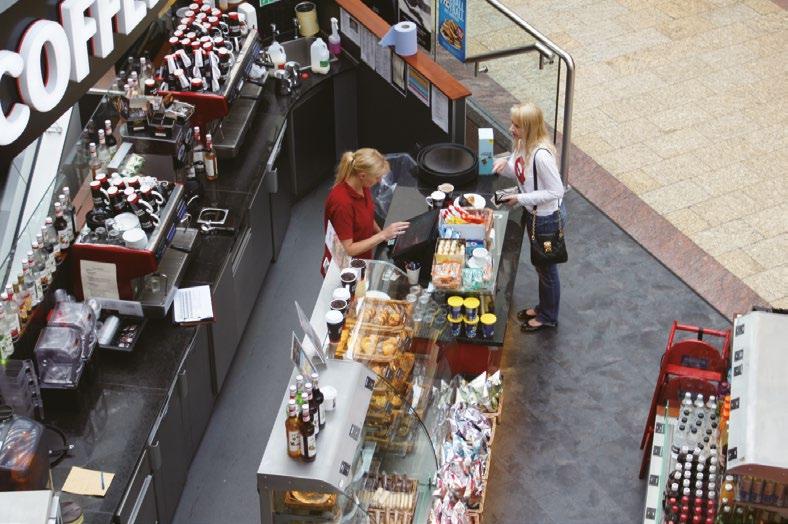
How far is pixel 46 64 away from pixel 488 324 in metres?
3.13

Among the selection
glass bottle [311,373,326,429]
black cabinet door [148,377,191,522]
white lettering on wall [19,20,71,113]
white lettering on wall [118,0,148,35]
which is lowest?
black cabinet door [148,377,191,522]

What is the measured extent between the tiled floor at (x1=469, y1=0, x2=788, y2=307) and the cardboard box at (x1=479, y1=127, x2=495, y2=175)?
2.13 ft

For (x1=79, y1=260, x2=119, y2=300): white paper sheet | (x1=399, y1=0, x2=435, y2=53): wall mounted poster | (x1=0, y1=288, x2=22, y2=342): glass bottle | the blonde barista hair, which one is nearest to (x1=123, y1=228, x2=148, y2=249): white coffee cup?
(x1=79, y1=260, x2=119, y2=300): white paper sheet

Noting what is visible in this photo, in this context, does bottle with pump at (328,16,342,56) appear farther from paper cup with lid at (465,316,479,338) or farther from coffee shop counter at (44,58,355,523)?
paper cup with lid at (465,316,479,338)

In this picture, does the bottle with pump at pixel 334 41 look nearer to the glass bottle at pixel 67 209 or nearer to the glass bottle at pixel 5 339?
the glass bottle at pixel 67 209

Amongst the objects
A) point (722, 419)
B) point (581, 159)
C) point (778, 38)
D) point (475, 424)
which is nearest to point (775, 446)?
point (722, 419)

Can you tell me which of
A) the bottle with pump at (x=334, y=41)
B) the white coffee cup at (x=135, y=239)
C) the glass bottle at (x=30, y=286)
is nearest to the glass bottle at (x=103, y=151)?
the white coffee cup at (x=135, y=239)

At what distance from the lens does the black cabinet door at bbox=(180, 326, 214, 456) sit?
737 cm

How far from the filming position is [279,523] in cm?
595

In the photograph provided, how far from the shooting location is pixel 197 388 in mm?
7621

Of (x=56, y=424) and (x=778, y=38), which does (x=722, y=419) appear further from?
(x=778, y=38)

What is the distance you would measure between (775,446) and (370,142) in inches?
208

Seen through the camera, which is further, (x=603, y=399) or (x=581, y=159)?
(x=581, y=159)

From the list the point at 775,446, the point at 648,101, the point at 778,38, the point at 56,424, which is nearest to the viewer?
the point at 775,446
